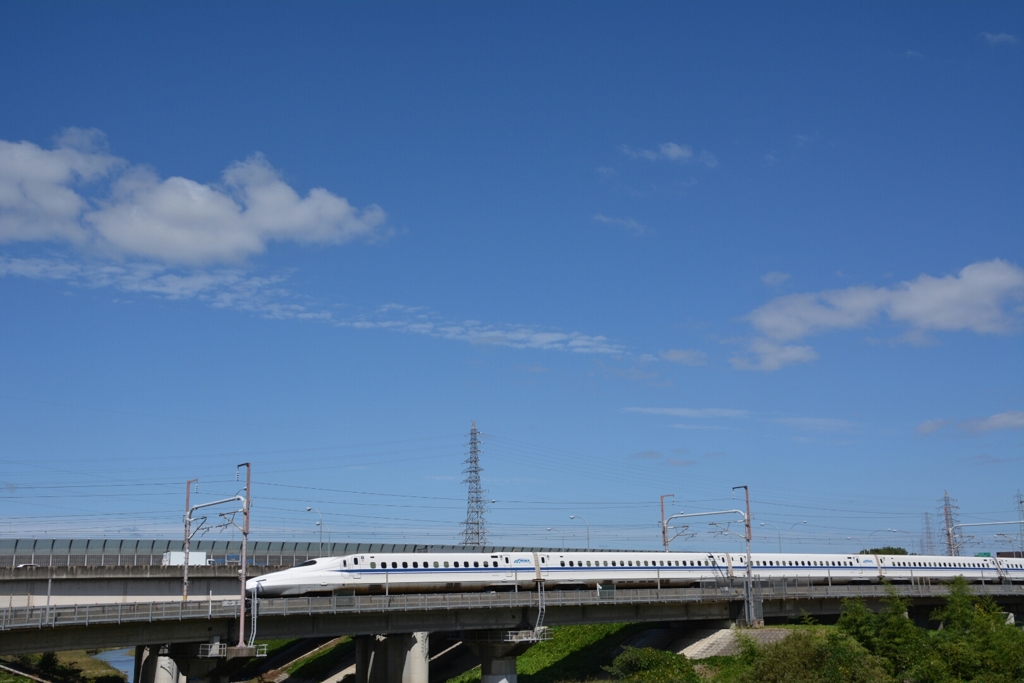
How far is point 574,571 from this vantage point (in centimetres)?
7425

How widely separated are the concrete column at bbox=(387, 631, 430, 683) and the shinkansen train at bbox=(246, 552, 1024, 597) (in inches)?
193

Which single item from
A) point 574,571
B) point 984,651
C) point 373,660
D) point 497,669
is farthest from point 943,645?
point 373,660

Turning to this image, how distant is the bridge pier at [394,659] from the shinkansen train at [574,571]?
5.00m

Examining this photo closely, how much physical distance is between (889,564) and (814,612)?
2103 cm

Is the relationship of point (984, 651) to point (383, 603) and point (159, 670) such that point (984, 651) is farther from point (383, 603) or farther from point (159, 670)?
point (159, 670)

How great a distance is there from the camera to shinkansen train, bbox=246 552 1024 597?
6225 centimetres

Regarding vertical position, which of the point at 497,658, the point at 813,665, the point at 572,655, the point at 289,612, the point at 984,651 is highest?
the point at 289,612

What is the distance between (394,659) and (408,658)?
162 cm

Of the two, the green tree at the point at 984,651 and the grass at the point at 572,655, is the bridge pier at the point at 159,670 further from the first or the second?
the green tree at the point at 984,651

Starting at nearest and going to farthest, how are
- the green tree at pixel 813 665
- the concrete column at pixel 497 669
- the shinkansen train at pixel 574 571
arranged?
1. the green tree at pixel 813 665
2. the shinkansen train at pixel 574 571
3. the concrete column at pixel 497 669

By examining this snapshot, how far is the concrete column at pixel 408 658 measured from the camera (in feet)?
224

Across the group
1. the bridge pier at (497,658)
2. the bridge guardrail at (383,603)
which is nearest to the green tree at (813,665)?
the bridge guardrail at (383,603)

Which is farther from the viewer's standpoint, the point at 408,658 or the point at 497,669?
the point at 408,658

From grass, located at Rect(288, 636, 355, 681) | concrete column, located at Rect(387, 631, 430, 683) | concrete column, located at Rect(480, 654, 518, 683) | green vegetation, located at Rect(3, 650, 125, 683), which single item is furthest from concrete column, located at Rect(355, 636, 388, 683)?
green vegetation, located at Rect(3, 650, 125, 683)
